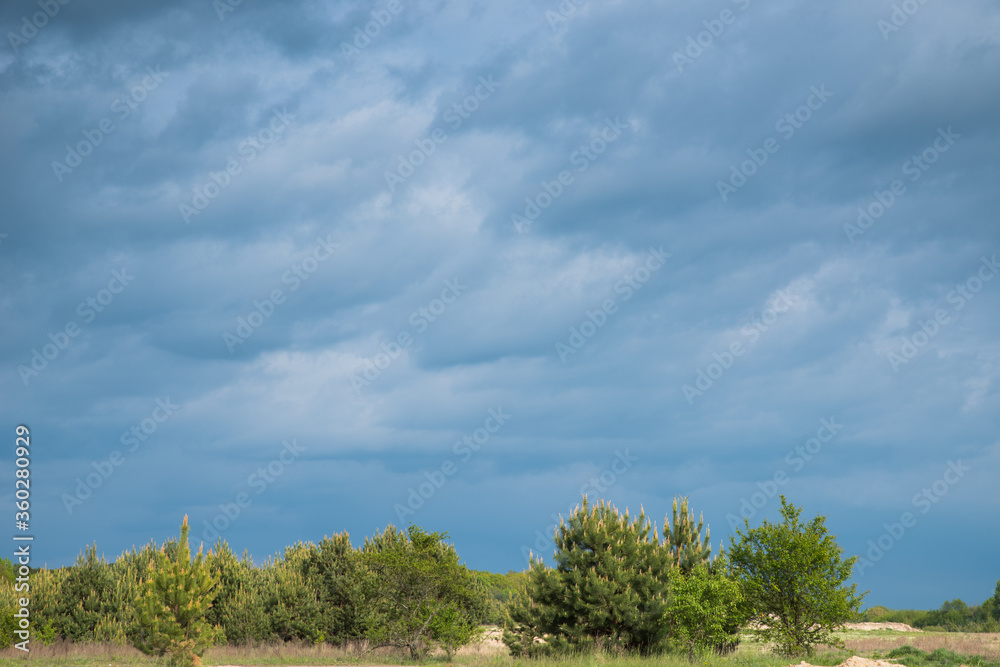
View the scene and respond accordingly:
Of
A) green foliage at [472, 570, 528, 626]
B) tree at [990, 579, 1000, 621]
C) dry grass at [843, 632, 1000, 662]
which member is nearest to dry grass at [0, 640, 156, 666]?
green foliage at [472, 570, 528, 626]

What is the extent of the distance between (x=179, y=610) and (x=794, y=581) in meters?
20.1

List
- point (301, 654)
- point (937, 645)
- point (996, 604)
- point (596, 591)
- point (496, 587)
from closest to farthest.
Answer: point (596, 591), point (301, 654), point (937, 645), point (996, 604), point (496, 587)

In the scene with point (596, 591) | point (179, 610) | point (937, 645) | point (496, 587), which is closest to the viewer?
point (179, 610)

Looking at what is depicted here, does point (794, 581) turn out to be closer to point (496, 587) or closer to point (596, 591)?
point (596, 591)

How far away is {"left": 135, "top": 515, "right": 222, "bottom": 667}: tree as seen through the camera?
23.2 meters

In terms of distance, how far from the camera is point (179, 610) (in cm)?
2362

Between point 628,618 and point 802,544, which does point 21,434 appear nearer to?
point 628,618

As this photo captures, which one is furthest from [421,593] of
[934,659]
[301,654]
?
[934,659]

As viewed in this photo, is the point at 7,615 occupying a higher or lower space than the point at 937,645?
higher

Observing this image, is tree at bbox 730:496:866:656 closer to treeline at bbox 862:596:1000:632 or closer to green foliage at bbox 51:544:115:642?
green foliage at bbox 51:544:115:642

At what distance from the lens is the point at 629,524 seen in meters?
30.5

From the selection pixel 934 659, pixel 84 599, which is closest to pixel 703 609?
pixel 934 659

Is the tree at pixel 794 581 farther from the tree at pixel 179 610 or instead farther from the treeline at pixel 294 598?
the tree at pixel 179 610

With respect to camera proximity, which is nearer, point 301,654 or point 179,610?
point 179,610
